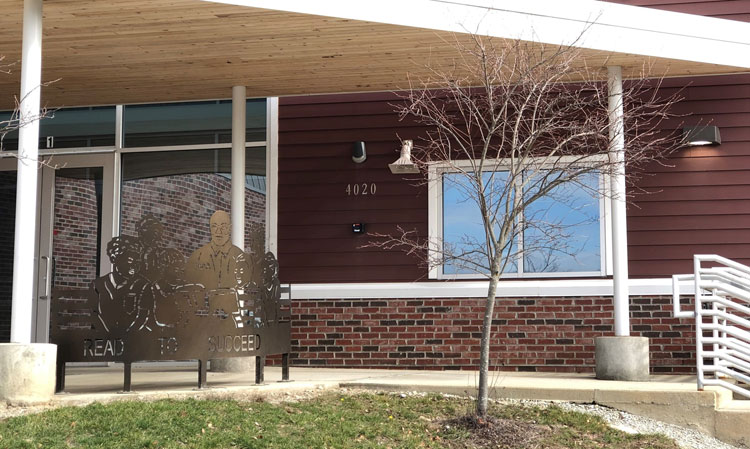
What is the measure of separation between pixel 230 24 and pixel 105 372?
390cm

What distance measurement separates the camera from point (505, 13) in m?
8.16

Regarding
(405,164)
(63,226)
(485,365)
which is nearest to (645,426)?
(485,365)

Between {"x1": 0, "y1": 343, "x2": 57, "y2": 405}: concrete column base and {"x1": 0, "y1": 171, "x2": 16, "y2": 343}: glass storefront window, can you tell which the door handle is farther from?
{"x1": 0, "y1": 343, "x2": 57, "y2": 405}: concrete column base

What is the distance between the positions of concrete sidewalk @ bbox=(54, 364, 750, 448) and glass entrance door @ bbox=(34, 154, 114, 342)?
8.97 feet

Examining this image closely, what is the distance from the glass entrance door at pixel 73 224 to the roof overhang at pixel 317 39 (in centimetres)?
148

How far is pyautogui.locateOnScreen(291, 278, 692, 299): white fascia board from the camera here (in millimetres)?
9703

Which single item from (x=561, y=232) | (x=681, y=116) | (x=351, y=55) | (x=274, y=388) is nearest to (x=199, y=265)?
(x=274, y=388)

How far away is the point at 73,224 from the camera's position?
11062 mm

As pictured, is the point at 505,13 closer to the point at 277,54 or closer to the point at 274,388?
the point at 277,54

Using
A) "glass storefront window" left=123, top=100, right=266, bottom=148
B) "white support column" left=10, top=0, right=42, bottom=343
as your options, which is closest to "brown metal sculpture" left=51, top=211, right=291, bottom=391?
"white support column" left=10, top=0, right=42, bottom=343

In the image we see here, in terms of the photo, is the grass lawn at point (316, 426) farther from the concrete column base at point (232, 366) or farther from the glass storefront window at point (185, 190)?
the glass storefront window at point (185, 190)

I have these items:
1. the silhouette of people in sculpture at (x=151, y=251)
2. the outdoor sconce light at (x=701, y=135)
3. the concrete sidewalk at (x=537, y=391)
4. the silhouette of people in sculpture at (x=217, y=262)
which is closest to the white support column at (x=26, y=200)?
the concrete sidewalk at (x=537, y=391)

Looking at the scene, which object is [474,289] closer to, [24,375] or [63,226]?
[63,226]

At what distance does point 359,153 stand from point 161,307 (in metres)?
4.03
